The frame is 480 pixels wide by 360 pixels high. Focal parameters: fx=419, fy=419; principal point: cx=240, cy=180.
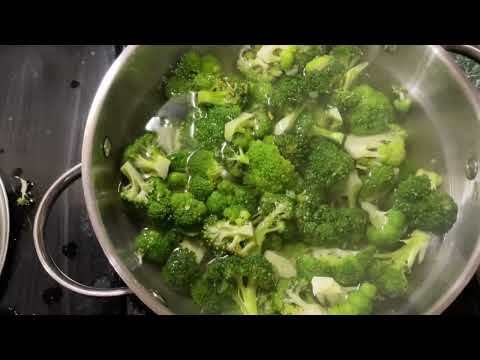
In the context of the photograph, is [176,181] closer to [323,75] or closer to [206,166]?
[206,166]

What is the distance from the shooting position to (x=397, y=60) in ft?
5.26

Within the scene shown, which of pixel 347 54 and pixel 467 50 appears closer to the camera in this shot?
pixel 467 50

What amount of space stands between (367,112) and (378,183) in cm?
26

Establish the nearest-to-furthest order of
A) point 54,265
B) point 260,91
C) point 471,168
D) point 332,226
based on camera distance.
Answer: point 54,265 < point 332,226 < point 471,168 < point 260,91

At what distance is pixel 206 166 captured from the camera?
4.63 ft

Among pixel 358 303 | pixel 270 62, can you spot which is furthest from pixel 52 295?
pixel 270 62

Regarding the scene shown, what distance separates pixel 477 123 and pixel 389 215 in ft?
1.32

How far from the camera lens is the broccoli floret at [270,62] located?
1.57 metres

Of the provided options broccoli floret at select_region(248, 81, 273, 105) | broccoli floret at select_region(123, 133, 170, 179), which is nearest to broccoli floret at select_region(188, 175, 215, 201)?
broccoli floret at select_region(123, 133, 170, 179)

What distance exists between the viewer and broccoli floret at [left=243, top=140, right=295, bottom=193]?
4.42ft

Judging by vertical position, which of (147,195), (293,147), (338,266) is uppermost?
(293,147)
